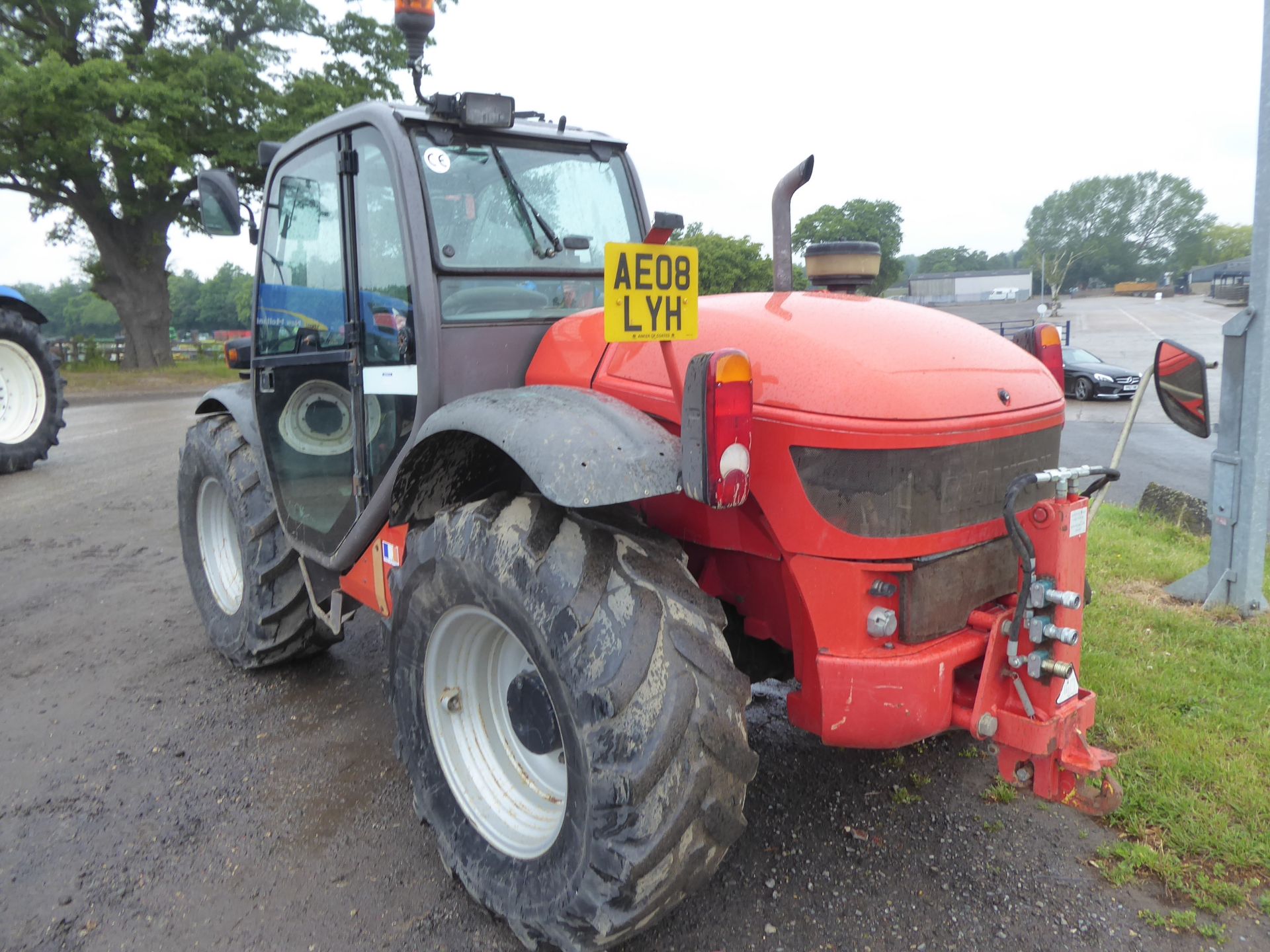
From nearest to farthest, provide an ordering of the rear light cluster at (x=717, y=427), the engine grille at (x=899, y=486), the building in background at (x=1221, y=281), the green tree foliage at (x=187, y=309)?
the rear light cluster at (x=717, y=427), the engine grille at (x=899, y=486), the building in background at (x=1221, y=281), the green tree foliage at (x=187, y=309)

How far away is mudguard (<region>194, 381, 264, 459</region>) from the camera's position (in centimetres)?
379

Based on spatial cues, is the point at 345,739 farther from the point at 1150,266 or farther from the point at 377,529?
the point at 1150,266

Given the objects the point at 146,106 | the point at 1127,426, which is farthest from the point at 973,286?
the point at 1127,426

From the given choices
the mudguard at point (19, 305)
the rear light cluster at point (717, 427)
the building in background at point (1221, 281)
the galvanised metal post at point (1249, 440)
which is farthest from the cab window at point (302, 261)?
the building in background at point (1221, 281)

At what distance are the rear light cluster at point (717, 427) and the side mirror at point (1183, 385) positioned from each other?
1729 mm

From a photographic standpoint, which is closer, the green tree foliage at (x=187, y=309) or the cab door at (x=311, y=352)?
the cab door at (x=311, y=352)

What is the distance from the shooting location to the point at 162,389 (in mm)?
19938

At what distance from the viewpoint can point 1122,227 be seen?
366ft

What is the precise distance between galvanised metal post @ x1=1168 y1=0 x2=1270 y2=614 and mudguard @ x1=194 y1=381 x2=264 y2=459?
15.4 feet

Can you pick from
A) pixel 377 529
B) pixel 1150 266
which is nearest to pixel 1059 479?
pixel 377 529

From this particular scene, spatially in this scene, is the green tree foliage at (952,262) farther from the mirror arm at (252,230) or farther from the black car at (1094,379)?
the mirror arm at (252,230)

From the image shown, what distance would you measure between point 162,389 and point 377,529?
19.7m

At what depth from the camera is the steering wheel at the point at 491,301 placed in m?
2.76

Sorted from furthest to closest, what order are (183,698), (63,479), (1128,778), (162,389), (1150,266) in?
(1150,266), (162,389), (63,479), (183,698), (1128,778)
